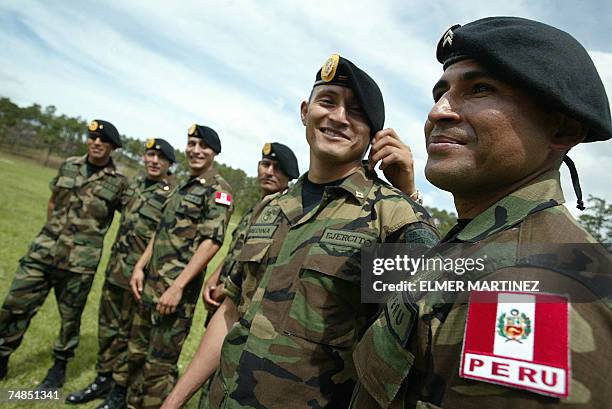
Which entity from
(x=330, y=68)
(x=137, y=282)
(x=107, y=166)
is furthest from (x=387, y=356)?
(x=107, y=166)

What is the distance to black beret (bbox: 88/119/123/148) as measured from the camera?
16.5 feet

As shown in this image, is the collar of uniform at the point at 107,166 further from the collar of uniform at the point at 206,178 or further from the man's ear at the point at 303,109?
the man's ear at the point at 303,109

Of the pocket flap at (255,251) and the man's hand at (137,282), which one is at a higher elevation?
the pocket flap at (255,251)

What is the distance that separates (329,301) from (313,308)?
7 centimetres

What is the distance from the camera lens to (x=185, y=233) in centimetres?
412

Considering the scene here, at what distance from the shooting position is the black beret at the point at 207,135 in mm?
4789

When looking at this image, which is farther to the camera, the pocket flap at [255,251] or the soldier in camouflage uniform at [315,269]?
the pocket flap at [255,251]

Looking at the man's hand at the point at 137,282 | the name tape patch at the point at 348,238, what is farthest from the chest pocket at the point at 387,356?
the man's hand at the point at 137,282

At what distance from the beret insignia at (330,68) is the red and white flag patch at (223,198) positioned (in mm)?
2357

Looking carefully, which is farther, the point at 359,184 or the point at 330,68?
the point at 330,68

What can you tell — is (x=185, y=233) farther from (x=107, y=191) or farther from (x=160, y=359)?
(x=107, y=191)

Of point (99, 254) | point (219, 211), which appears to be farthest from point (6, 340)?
point (219, 211)

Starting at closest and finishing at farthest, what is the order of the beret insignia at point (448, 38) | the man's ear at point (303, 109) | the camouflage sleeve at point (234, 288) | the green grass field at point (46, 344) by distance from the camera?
the beret insignia at point (448, 38) → the camouflage sleeve at point (234, 288) → the man's ear at point (303, 109) → the green grass field at point (46, 344)

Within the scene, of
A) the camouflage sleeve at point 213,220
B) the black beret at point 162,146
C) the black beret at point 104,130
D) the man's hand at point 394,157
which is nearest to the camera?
the man's hand at point 394,157
